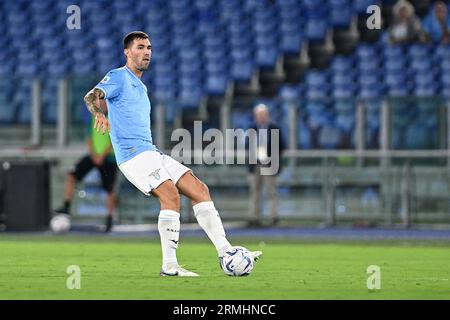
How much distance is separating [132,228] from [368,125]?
4737 millimetres

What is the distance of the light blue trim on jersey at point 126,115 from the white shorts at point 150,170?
0.07 metres

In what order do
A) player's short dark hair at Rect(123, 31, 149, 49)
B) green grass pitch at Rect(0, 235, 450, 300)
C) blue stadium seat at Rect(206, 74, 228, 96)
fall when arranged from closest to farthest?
green grass pitch at Rect(0, 235, 450, 300) → player's short dark hair at Rect(123, 31, 149, 49) → blue stadium seat at Rect(206, 74, 228, 96)

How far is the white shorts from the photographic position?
39.9 ft

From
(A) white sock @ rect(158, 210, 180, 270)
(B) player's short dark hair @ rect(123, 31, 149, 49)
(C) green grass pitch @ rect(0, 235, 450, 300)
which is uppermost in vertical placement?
(B) player's short dark hair @ rect(123, 31, 149, 49)

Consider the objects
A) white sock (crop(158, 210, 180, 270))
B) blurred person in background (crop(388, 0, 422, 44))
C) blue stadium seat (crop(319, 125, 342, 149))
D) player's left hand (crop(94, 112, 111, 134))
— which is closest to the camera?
player's left hand (crop(94, 112, 111, 134))

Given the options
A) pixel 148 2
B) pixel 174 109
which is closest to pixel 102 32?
pixel 148 2

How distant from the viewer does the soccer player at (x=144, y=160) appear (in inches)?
479

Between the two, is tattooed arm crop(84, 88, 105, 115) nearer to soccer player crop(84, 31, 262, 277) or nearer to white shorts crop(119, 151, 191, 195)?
soccer player crop(84, 31, 262, 277)

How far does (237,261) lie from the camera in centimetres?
1216

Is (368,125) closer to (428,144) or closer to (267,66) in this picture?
(428,144)

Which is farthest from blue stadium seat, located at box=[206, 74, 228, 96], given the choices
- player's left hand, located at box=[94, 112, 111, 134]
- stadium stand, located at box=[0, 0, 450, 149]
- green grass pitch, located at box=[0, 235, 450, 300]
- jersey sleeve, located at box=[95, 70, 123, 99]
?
player's left hand, located at box=[94, 112, 111, 134]

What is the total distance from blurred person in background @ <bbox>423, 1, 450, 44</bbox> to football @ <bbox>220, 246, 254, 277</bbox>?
15300 millimetres

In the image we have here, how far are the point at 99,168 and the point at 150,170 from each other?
10.6m

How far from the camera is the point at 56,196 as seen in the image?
23.5 m
